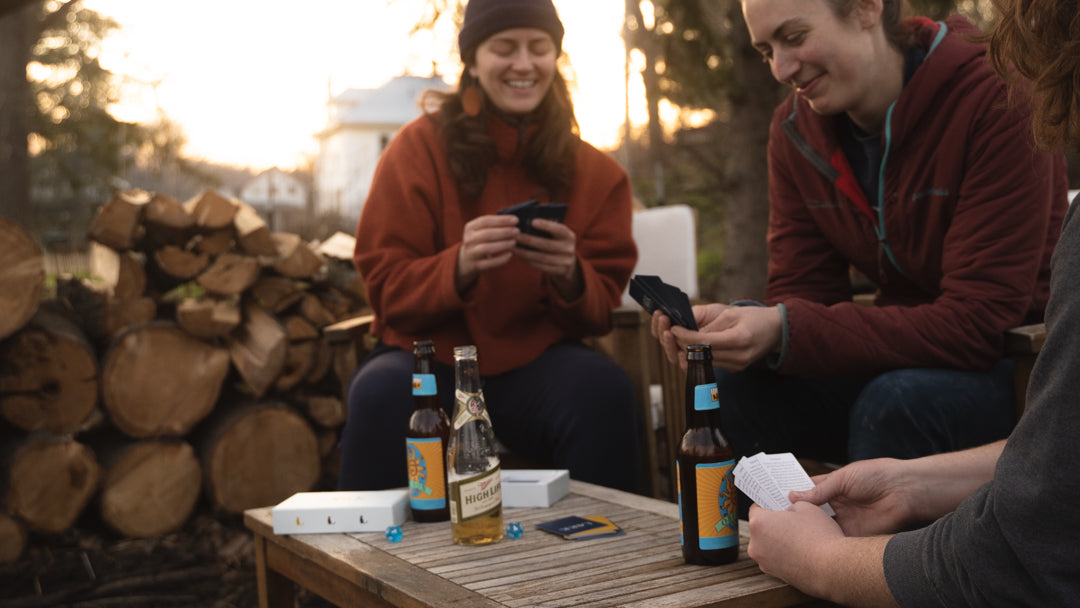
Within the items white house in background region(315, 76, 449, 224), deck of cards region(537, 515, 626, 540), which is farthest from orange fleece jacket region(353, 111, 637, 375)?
white house in background region(315, 76, 449, 224)

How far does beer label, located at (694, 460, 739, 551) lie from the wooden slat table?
0.04 m

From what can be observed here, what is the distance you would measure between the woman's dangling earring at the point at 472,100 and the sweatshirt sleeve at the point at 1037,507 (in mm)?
2009

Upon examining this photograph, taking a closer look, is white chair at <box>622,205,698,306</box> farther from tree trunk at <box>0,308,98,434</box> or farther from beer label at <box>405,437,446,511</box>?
tree trunk at <box>0,308,98,434</box>

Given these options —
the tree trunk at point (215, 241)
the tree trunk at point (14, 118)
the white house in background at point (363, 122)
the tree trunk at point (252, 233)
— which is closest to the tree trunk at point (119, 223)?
the tree trunk at point (215, 241)

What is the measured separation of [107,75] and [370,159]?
1535 cm

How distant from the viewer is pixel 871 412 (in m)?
1.90

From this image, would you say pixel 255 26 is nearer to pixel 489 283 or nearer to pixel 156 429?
pixel 156 429

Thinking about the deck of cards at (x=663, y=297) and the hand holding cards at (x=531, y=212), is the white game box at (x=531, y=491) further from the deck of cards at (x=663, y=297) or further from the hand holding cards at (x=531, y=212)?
the hand holding cards at (x=531, y=212)

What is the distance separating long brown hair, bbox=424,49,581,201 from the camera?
2762 mm

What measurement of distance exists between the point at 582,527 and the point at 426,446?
0.32m

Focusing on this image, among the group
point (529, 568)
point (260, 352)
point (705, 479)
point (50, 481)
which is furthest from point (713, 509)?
point (50, 481)

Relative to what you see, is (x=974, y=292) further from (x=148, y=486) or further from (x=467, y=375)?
(x=148, y=486)

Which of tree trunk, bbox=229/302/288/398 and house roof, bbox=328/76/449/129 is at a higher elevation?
house roof, bbox=328/76/449/129

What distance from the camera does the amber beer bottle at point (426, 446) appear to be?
5.88 feet
